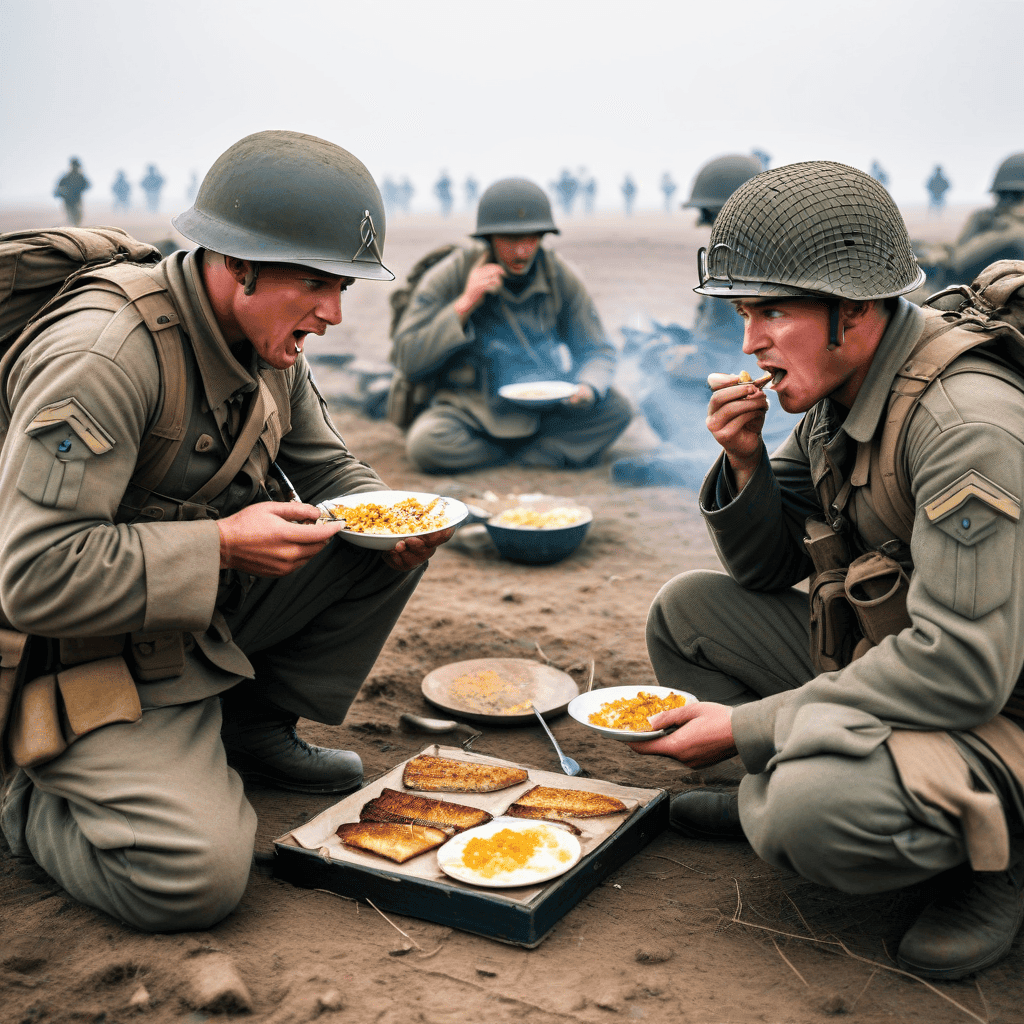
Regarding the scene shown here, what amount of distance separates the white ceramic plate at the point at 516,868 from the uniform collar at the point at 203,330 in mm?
1466

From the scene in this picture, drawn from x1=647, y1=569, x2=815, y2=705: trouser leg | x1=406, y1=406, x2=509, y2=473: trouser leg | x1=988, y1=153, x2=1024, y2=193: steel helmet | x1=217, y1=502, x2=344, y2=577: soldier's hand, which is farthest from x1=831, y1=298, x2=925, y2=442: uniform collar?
x1=988, y1=153, x2=1024, y2=193: steel helmet

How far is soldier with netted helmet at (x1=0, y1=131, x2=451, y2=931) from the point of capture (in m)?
2.68

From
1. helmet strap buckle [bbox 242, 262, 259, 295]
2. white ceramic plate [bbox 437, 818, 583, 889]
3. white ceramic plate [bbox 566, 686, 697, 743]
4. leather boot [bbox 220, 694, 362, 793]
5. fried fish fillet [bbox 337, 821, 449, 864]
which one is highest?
helmet strap buckle [bbox 242, 262, 259, 295]

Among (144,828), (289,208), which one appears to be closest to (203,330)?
(289,208)

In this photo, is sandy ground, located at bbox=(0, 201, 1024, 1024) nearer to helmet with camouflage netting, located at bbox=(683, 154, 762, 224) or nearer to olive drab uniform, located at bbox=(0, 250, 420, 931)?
olive drab uniform, located at bbox=(0, 250, 420, 931)

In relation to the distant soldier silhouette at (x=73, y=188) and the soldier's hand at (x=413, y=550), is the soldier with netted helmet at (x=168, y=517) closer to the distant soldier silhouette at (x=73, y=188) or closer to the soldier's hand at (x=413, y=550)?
the soldier's hand at (x=413, y=550)

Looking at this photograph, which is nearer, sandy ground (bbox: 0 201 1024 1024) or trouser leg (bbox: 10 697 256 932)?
sandy ground (bbox: 0 201 1024 1024)

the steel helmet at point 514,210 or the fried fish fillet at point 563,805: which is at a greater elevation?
the steel helmet at point 514,210

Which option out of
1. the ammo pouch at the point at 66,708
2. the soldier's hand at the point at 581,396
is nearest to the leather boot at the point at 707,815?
the ammo pouch at the point at 66,708

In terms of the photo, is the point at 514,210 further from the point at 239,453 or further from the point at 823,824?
the point at 823,824

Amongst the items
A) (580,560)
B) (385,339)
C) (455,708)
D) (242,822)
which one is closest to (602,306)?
(385,339)

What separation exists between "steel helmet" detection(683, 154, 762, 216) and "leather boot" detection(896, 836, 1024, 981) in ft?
21.4

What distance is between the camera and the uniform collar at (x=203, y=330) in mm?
2992

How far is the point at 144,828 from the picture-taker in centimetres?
271
